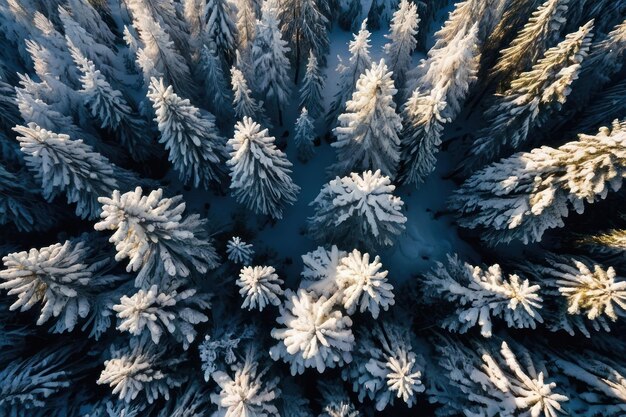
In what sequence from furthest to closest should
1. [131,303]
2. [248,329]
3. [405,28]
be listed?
[405,28], [248,329], [131,303]

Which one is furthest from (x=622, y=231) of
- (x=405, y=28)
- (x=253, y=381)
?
(x=253, y=381)

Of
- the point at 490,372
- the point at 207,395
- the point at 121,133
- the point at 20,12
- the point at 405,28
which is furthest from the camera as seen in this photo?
the point at 20,12

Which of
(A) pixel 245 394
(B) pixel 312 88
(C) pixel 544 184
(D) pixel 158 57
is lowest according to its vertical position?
(A) pixel 245 394

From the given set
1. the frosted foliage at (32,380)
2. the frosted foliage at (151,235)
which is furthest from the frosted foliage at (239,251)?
the frosted foliage at (32,380)

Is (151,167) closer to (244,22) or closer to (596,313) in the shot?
(244,22)

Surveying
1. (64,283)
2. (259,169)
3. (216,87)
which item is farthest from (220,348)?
(216,87)

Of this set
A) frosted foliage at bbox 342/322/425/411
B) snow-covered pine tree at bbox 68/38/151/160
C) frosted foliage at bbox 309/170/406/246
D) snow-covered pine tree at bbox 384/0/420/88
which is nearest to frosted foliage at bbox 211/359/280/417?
frosted foliage at bbox 342/322/425/411

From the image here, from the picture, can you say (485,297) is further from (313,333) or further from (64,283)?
(64,283)

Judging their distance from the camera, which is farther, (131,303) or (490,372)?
(490,372)
